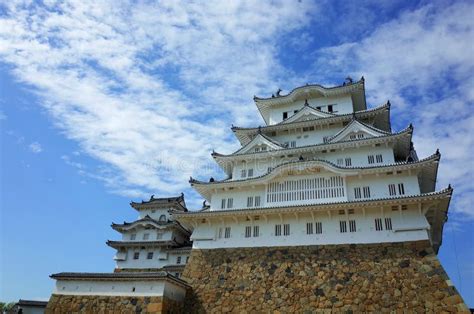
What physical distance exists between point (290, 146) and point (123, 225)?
2192cm

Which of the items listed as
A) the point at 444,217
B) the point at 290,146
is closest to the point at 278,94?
the point at 290,146

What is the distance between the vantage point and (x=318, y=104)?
2928cm

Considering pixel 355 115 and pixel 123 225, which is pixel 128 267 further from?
pixel 355 115

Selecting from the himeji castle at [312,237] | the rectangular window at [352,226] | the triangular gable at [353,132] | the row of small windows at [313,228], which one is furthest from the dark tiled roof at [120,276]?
the triangular gable at [353,132]

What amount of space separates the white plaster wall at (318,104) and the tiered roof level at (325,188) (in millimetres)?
149

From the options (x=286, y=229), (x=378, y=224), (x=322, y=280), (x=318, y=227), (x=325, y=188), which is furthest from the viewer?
(x=325, y=188)

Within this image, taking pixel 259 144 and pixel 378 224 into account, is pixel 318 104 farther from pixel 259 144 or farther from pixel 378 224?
pixel 378 224

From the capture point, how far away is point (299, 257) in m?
20.3

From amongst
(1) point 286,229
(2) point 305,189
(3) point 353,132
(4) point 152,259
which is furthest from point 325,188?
(4) point 152,259

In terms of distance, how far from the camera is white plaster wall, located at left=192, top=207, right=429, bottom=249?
19.2 meters

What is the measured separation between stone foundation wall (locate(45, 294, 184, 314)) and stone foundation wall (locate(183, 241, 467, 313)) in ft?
7.59

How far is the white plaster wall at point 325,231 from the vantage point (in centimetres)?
1920

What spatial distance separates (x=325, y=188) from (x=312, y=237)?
10.8 feet

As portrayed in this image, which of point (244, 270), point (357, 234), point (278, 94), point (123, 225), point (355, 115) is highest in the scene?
point (278, 94)
